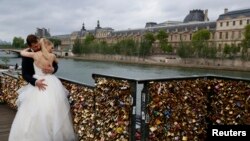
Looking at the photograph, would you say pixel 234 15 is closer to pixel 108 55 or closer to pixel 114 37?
pixel 108 55

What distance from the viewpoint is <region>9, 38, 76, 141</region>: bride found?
3.92 meters

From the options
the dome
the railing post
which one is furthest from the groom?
the dome

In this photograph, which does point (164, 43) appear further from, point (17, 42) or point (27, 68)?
point (27, 68)

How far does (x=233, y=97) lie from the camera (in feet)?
12.1

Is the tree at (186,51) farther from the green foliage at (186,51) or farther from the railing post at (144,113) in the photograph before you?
the railing post at (144,113)

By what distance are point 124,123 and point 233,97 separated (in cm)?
118

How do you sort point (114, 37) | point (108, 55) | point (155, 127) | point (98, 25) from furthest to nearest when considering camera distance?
point (98, 25)
point (114, 37)
point (108, 55)
point (155, 127)

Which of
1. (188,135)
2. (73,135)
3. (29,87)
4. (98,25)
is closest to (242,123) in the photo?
(188,135)

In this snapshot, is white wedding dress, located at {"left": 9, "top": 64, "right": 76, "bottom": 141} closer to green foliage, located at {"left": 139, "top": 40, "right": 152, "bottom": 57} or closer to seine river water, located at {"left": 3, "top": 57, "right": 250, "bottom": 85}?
A: seine river water, located at {"left": 3, "top": 57, "right": 250, "bottom": 85}

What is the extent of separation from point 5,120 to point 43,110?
250 centimetres

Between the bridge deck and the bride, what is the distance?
1.02m

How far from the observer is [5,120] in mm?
6090

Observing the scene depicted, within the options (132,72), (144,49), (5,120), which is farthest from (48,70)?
(144,49)

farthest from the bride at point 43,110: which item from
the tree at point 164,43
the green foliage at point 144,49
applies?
the tree at point 164,43
